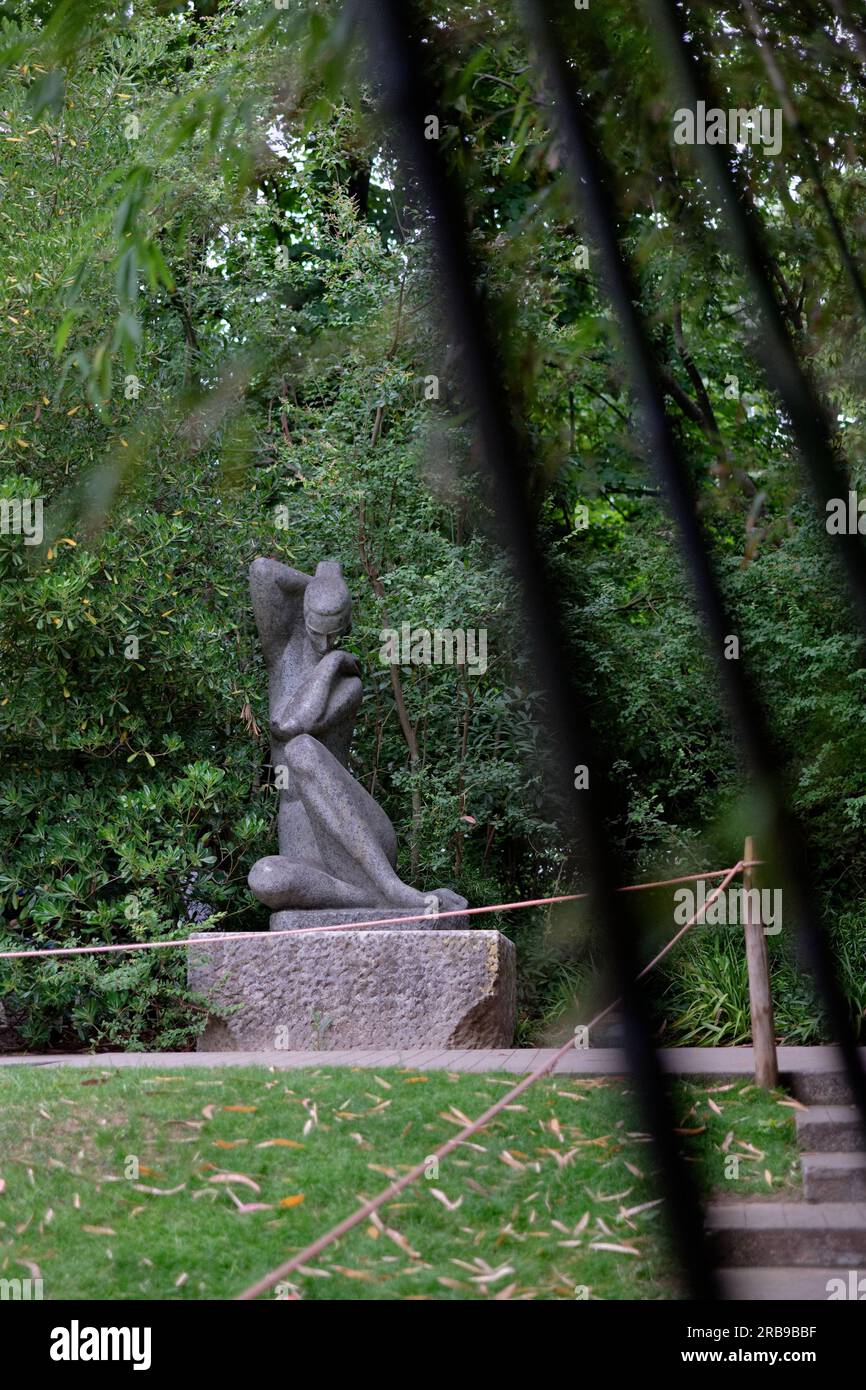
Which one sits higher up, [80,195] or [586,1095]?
[80,195]

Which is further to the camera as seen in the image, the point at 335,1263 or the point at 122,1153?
the point at 122,1153

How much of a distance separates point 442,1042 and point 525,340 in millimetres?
6287

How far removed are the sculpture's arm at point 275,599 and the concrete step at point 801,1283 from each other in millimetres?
5115

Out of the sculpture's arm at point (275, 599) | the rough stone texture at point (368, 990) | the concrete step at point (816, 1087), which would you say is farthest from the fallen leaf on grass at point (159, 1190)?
the sculpture's arm at point (275, 599)

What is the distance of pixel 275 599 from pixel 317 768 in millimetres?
1164

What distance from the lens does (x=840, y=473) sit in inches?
74.7

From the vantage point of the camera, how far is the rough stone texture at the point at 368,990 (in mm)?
A: 7680

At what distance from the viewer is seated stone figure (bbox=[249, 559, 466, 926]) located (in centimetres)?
822

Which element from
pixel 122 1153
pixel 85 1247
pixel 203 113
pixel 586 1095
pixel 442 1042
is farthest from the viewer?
pixel 442 1042

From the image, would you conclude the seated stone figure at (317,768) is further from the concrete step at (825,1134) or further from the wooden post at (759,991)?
the concrete step at (825,1134)

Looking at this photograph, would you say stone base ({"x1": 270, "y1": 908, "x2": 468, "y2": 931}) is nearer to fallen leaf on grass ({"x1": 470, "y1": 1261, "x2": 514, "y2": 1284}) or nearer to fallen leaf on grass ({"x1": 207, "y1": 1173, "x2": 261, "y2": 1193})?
fallen leaf on grass ({"x1": 207, "y1": 1173, "x2": 261, "y2": 1193})

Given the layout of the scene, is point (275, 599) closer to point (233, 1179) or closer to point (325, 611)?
point (325, 611)
